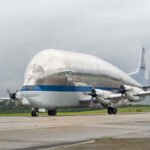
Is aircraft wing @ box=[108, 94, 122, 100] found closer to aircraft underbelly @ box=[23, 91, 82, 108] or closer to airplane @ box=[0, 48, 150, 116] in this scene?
airplane @ box=[0, 48, 150, 116]

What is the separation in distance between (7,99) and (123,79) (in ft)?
63.9

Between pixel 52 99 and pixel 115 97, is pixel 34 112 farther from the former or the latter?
pixel 115 97

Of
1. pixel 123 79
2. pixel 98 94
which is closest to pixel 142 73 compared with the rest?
pixel 123 79

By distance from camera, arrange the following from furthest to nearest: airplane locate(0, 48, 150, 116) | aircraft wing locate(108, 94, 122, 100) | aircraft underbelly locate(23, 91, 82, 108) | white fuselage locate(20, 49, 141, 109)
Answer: aircraft wing locate(108, 94, 122, 100)
airplane locate(0, 48, 150, 116)
white fuselage locate(20, 49, 141, 109)
aircraft underbelly locate(23, 91, 82, 108)

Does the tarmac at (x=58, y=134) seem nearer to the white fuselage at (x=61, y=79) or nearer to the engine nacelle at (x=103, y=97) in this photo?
the white fuselage at (x=61, y=79)

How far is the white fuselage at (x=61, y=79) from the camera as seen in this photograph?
41125 mm

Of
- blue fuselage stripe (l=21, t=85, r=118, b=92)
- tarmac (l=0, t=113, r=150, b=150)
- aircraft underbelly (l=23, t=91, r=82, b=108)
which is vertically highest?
blue fuselage stripe (l=21, t=85, r=118, b=92)

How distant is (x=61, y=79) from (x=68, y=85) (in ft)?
6.59

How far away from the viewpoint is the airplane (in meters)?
41.2

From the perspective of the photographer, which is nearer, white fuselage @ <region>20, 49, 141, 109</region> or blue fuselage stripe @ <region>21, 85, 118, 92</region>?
blue fuselage stripe @ <region>21, 85, 118, 92</region>

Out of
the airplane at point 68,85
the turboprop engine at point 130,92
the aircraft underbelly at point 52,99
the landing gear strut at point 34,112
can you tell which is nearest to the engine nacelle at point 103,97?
the airplane at point 68,85

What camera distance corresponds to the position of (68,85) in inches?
1750

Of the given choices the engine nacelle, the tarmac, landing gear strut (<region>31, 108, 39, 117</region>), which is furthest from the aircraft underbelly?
the tarmac

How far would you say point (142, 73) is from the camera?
6450 centimetres
